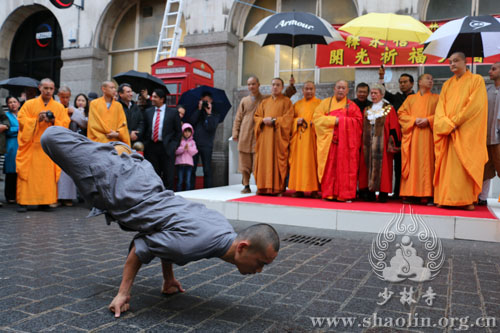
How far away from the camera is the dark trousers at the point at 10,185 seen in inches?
282

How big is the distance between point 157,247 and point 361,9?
28.0 ft

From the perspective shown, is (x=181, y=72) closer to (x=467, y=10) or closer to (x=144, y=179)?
(x=467, y=10)

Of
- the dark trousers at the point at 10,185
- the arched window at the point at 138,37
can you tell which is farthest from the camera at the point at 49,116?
the arched window at the point at 138,37

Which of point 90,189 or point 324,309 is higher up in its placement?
point 90,189

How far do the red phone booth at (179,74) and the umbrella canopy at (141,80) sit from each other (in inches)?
24.0

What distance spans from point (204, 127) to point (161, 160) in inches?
60.3

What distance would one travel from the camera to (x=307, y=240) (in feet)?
15.7

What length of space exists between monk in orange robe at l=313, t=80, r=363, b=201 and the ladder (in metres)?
5.82

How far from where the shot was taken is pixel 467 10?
9.16 meters

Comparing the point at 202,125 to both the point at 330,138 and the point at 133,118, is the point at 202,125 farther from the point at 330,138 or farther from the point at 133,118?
the point at 330,138

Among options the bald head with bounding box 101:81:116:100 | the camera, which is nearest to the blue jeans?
the bald head with bounding box 101:81:116:100

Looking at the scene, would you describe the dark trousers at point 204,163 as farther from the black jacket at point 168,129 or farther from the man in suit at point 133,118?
the man in suit at point 133,118

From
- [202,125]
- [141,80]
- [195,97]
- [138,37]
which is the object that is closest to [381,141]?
[202,125]

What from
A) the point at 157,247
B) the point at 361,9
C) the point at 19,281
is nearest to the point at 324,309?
the point at 157,247
